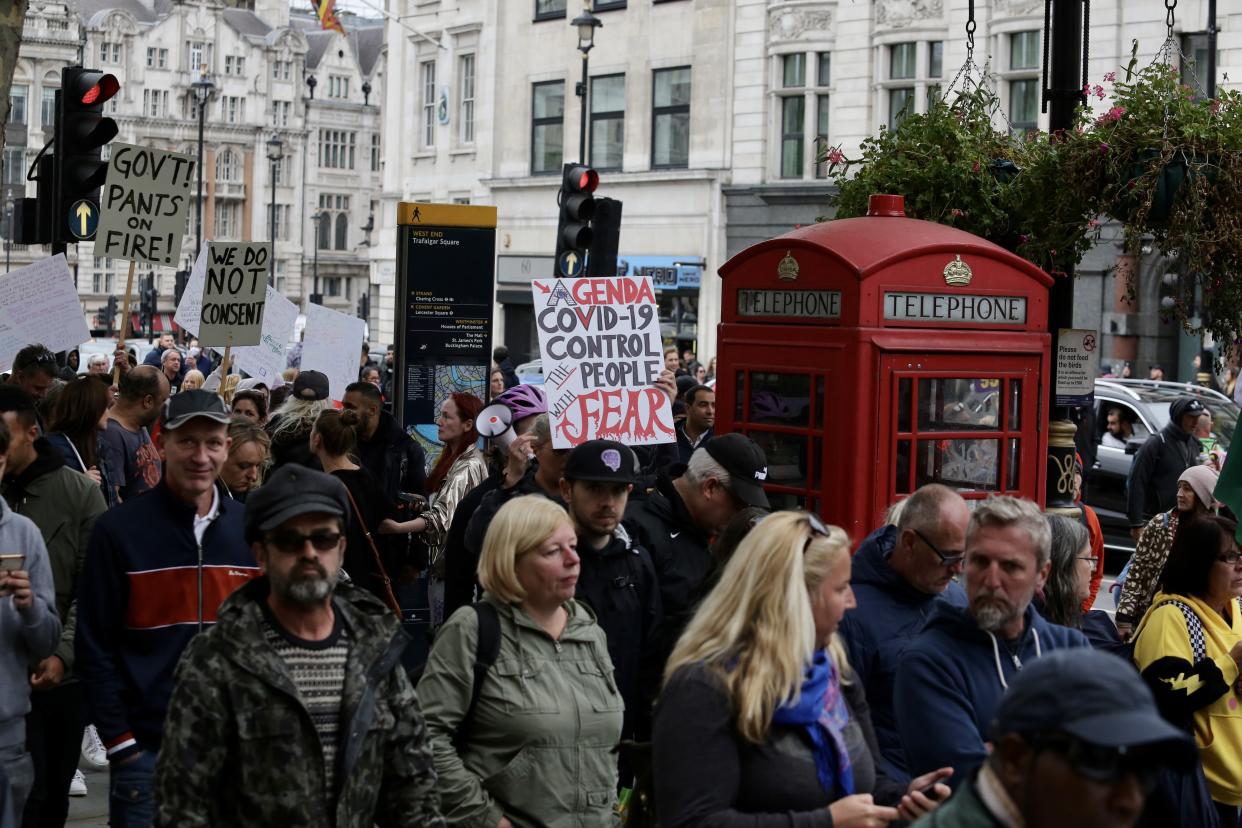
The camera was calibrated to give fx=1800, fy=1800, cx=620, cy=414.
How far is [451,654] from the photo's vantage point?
4672 millimetres

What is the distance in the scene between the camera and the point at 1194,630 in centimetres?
577

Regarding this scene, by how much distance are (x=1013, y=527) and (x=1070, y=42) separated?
5122 mm

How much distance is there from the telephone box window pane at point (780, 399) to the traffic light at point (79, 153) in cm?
515

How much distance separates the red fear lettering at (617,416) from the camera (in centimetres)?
900

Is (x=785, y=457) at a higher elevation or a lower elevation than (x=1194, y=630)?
higher

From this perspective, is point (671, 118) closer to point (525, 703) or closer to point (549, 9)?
point (549, 9)

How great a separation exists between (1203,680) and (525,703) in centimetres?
235

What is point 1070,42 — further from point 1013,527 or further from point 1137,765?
point 1137,765

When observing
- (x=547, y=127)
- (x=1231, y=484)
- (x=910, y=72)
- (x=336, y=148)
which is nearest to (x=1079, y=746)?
(x=1231, y=484)

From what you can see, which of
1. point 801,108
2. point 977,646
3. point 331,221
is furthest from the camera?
point 331,221

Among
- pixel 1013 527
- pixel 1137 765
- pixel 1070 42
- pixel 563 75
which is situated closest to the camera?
pixel 1137 765

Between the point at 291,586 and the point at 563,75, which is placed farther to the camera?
the point at 563,75

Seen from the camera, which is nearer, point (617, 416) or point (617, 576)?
point (617, 576)

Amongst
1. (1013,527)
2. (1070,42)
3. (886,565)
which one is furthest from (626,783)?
(1070,42)
